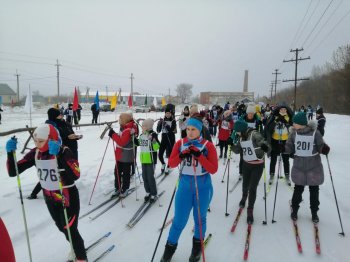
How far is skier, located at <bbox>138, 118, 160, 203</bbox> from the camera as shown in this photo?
17.2 feet

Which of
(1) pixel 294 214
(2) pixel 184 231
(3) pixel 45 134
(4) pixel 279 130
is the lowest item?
(2) pixel 184 231

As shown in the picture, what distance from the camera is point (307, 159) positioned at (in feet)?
14.3

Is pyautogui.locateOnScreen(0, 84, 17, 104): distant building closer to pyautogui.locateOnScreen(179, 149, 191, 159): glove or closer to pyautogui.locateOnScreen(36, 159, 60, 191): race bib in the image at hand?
pyautogui.locateOnScreen(36, 159, 60, 191): race bib

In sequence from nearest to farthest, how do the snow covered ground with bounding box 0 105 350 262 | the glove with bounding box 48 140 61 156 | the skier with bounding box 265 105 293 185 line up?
the glove with bounding box 48 140 61 156, the snow covered ground with bounding box 0 105 350 262, the skier with bounding box 265 105 293 185

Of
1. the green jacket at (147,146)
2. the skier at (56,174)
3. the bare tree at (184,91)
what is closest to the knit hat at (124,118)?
the green jacket at (147,146)

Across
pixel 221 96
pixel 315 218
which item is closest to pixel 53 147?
pixel 315 218

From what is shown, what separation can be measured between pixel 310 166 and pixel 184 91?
327 feet

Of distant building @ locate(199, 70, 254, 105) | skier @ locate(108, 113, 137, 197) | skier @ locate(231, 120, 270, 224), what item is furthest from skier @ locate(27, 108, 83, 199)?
distant building @ locate(199, 70, 254, 105)

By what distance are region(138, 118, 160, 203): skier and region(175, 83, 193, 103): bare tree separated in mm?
95597

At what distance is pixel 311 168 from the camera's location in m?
4.30

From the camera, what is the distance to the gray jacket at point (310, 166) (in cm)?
426

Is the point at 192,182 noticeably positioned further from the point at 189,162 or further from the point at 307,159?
the point at 307,159

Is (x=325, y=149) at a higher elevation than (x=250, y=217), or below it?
higher

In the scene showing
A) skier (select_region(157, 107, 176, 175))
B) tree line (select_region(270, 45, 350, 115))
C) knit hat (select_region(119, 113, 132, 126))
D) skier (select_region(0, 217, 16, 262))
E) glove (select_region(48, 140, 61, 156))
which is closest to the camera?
skier (select_region(0, 217, 16, 262))
